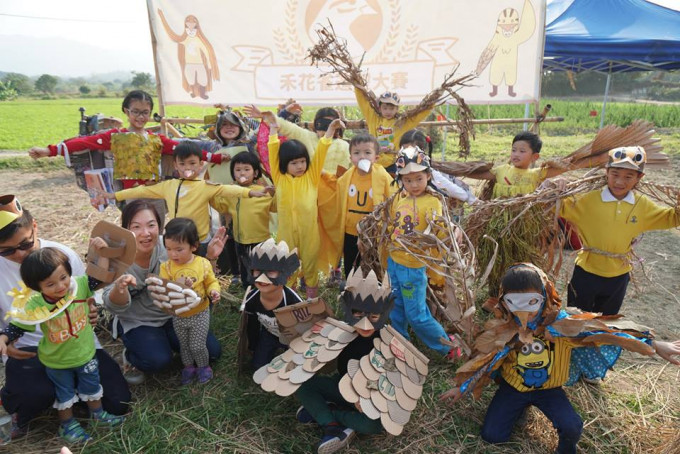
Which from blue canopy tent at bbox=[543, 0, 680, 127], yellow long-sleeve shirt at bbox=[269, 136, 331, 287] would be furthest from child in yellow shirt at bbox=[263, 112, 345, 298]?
blue canopy tent at bbox=[543, 0, 680, 127]

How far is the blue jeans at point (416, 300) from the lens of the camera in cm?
318

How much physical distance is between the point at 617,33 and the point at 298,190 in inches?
325

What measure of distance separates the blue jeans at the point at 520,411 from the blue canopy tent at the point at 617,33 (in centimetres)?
823

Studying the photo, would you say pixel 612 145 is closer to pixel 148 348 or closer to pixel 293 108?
pixel 293 108

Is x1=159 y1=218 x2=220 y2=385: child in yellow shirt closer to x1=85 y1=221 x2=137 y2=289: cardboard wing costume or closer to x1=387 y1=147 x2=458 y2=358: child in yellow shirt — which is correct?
x1=85 y1=221 x2=137 y2=289: cardboard wing costume

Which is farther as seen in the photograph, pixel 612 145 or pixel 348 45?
pixel 348 45

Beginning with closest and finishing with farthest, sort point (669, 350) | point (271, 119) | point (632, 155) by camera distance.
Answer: point (669, 350) < point (632, 155) < point (271, 119)

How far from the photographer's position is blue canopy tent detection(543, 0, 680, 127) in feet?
26.9

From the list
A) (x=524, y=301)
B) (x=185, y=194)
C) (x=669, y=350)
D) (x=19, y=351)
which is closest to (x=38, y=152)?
(x=185, y=194)

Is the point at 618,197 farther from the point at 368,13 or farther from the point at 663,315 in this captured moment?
the point at 368,13

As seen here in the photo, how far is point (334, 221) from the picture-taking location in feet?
13.7

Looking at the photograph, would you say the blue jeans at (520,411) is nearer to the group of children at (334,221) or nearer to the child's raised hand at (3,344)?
the group of children at (334,221)

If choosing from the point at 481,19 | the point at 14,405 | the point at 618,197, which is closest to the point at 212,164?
Answer: the point at 14,405

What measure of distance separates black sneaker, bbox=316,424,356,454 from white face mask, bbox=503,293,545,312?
1.17m
